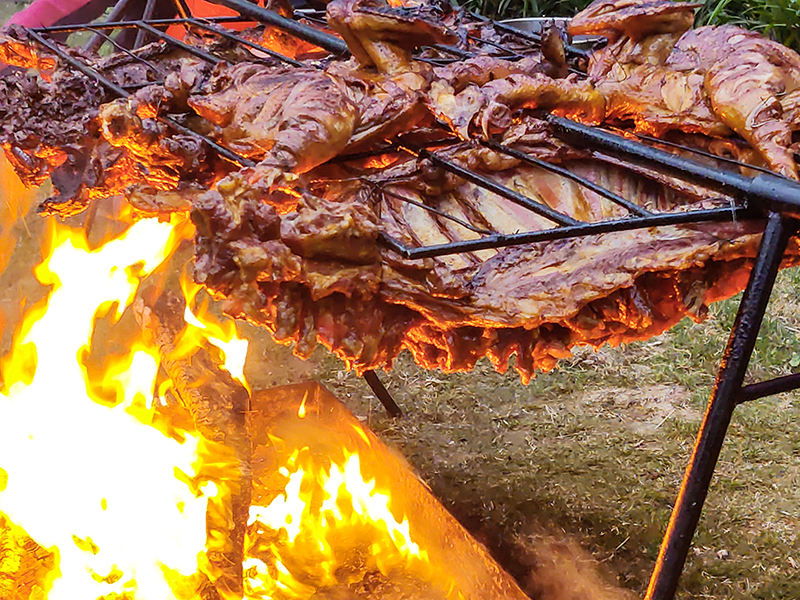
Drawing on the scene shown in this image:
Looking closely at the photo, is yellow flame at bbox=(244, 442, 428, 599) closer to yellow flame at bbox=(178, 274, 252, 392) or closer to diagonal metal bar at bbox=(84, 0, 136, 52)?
yellow flame at bbox=(178, 274, 252, 392)

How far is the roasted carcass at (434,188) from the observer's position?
4.93 ft

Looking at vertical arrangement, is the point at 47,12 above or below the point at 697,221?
above

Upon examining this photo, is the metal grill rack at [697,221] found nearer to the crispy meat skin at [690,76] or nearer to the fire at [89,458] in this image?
the crispy meat skin at [690,76]

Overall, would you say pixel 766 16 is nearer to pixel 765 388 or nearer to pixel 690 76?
pixel 690 76

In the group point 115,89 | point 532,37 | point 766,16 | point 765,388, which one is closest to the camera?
point 765,388

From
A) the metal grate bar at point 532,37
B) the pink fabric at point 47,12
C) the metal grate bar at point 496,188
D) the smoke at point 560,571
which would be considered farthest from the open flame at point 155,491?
the pink fabric at point 47,12

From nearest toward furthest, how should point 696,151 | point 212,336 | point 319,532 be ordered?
1. point 696,151
2. point 212,336
3. point 319,532

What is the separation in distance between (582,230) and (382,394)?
107 inches

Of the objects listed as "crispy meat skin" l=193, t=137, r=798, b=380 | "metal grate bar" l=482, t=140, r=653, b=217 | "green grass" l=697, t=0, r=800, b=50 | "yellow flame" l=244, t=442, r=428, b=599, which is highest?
"metal grate bar" l=482, t=140, r=653, b=217

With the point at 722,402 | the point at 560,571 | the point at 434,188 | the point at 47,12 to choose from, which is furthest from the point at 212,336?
the point at 47,12

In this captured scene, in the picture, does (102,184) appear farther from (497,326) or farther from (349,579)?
(349,579)

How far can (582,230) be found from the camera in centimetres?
142

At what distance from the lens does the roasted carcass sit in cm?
150

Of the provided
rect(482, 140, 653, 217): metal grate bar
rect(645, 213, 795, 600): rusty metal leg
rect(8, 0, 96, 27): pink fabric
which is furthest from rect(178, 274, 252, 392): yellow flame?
rect(8, 0, 96, 27): pink fabric
